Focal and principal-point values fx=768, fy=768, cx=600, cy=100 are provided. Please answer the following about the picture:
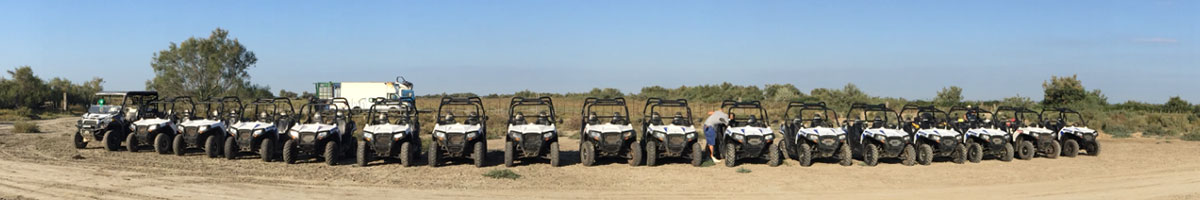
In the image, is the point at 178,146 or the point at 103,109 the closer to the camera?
the point at 178,146

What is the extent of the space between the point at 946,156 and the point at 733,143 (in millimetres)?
4396

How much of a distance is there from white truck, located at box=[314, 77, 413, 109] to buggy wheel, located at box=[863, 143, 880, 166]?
82.4 feet

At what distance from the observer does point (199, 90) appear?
166 feet

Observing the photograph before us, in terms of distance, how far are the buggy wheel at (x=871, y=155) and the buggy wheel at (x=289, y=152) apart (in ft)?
33.8

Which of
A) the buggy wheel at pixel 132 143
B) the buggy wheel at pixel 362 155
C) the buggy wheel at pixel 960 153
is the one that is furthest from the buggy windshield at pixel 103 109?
the buggy wheel at pixel 960 153

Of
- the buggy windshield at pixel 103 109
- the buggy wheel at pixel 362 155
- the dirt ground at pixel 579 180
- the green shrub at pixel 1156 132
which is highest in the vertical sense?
the buggy windshield at pixel 103 109

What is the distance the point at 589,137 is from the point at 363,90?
2498 cm

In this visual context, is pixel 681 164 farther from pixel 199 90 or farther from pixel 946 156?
pixel 199 90

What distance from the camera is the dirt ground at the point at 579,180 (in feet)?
32.7

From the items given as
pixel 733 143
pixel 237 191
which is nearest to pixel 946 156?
pixel 733 143

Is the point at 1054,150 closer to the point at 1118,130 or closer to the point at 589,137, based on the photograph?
the point at 589,137

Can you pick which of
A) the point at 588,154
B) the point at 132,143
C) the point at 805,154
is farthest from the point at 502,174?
the point at 132,143

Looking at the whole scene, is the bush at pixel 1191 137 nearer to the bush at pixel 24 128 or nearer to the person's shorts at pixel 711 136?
the person's shorts at pixel 711 136

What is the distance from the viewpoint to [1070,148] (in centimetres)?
1647
